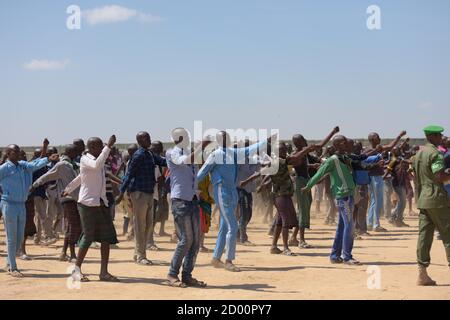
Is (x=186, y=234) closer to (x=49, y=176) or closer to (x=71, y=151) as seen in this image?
(x=49, y=176)

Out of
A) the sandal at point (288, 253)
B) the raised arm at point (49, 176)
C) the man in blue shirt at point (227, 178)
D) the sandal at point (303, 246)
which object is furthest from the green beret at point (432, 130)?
the raised arm at point (49, 176)

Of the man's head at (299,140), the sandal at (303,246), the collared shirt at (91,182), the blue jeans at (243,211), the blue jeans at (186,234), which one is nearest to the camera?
the blue jeans at (186,234)

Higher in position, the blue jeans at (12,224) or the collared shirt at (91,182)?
the collared shirt at (91,182)

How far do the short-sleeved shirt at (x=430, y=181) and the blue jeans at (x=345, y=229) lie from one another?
6.14ft

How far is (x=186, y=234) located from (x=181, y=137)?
1.26m

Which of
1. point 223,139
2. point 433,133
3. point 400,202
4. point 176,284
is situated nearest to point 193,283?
point 176,284

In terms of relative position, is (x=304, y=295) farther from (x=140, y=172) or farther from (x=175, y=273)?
(x=140, y=172)

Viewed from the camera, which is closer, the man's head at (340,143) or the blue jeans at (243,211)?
the man's head at (340,143)

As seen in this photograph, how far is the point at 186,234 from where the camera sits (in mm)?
8523

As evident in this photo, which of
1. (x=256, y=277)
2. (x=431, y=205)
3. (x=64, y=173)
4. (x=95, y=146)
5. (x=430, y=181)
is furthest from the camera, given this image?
(x=64, y=173)

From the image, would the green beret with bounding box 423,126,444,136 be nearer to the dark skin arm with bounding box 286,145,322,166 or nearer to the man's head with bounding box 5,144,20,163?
the dark skin arm with bounding box 286,145,322,166

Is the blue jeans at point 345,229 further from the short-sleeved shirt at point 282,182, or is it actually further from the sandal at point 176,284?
the sandal at point 176,284

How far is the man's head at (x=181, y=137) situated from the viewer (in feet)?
28.6

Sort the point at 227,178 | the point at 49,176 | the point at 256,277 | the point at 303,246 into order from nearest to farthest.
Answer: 1. the point at 256,277
2. the point at 227,178
3. the point at 49,176
4. the point at 303,246
